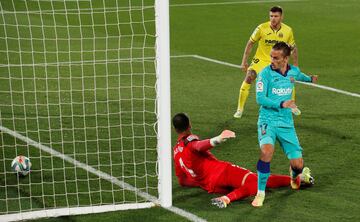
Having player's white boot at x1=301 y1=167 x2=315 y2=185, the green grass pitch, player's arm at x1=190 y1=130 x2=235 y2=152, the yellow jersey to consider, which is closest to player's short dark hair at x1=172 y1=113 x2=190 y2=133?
player's arm at x1=190 y1=130 x2=235 y2=152

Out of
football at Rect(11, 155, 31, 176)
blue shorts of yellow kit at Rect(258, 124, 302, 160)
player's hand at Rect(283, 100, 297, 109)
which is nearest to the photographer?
player's hand at Rect(283, 100, 297, 109)

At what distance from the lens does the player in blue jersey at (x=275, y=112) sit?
385 inches

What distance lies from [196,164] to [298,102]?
5903 millimetres

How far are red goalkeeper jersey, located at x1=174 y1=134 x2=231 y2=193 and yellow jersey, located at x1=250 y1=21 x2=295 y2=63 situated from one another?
14.3 ft

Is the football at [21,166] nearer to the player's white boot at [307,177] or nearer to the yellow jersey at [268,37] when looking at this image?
the player's white boot at [307,177]

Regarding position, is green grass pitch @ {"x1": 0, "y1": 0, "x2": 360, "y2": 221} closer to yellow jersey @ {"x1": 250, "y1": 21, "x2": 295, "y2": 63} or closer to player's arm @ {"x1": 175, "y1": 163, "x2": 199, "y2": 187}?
player's arm @ {"x1": 175, "y1": 163, "x2": 199, "y2": 187}

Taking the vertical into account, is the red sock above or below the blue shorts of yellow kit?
below

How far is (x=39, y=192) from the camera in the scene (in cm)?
1029

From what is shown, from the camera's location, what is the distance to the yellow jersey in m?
14.1

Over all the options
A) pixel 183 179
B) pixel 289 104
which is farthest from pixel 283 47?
pixel 183 179

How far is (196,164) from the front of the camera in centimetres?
1016

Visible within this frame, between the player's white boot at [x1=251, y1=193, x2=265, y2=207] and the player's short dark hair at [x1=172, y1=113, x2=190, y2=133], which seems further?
the player's short dark hair at [x1=172, y1=113, x2=190, y2=133]

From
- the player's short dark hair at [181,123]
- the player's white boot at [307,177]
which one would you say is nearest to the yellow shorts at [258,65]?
the player's white boot at [307,177]

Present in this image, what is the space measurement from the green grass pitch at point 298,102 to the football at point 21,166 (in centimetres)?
71
